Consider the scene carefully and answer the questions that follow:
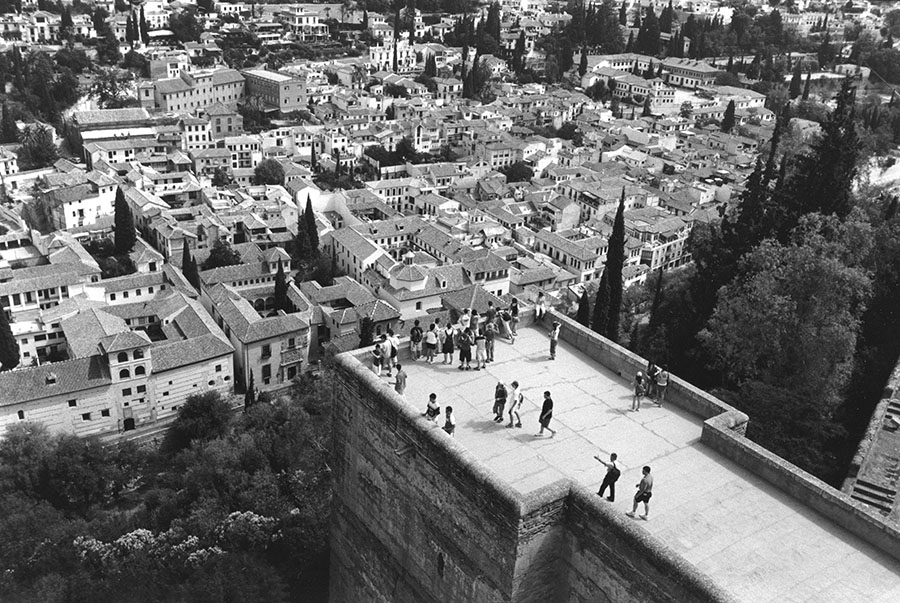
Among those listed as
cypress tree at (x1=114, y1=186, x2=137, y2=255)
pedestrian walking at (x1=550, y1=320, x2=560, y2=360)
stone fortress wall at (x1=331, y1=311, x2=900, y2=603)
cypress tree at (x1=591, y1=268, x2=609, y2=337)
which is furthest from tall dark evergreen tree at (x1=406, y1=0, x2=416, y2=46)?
stone fortress wall at (x1=331, y1=311, x2=900, y2=603)

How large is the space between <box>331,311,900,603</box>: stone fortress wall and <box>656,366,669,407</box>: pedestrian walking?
0.40 feet

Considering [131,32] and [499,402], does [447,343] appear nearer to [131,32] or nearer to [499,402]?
[499,402]

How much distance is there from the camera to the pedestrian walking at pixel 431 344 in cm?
980

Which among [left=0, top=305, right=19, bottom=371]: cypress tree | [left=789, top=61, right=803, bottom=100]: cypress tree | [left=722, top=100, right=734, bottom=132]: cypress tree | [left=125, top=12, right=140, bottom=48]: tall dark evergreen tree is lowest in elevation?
[left=0, top=305, right=19, bottom=371]: cypress tree

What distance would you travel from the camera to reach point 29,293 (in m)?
35.2

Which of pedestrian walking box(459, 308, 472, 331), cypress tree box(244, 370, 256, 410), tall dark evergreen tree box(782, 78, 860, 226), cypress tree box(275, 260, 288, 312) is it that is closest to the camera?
pedestrian walking box(459, 308, 472, 331)

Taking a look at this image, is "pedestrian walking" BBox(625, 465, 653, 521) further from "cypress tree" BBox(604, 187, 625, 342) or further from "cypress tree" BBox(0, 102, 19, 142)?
"cypress tree" BBox(0, 102, 19, 142)

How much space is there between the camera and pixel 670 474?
7.98m

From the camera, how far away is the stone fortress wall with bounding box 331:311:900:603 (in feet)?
22.2

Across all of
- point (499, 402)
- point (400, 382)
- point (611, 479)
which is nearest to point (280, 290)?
point (400, 382)

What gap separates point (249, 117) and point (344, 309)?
35171 millimetres

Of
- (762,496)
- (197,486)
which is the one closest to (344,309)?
(197,486)

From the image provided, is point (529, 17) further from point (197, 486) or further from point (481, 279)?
point (197, 486)

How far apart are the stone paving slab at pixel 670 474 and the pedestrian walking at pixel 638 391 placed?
0.25 feet
